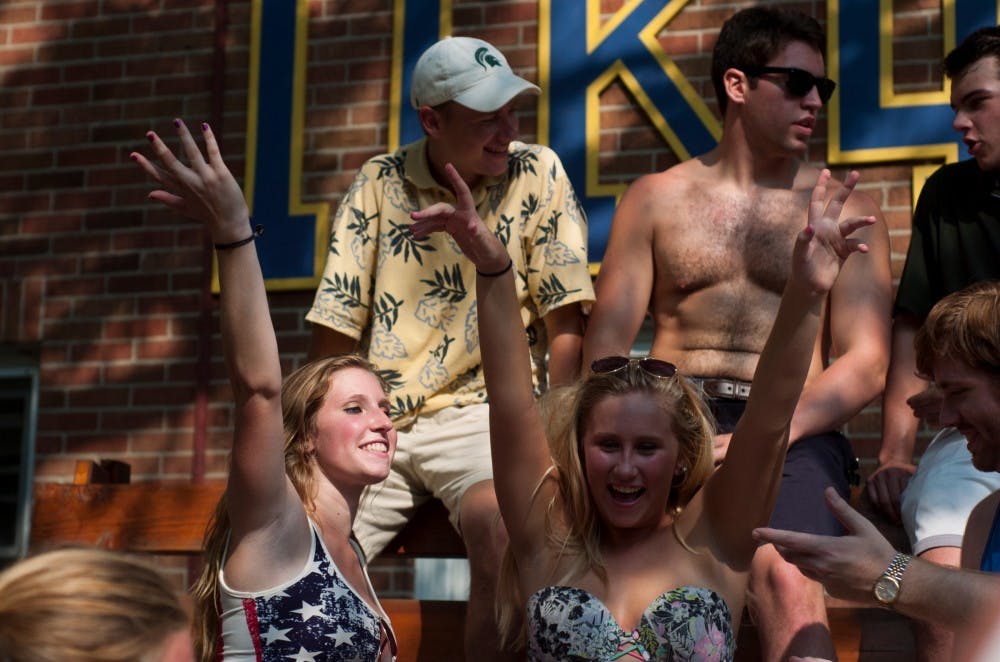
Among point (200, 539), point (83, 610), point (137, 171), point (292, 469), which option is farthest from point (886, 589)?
point (137, 171)

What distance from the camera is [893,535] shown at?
3645mm

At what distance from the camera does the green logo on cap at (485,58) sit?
404cm

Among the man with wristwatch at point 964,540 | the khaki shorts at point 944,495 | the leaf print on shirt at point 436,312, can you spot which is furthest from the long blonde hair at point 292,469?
the khaki shorts at point 944,495

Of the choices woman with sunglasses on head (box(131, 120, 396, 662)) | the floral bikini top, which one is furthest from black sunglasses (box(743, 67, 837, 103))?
the floral bikini top

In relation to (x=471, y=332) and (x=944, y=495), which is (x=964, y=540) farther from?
(x=471, y=332)

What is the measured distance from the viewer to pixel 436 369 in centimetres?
392

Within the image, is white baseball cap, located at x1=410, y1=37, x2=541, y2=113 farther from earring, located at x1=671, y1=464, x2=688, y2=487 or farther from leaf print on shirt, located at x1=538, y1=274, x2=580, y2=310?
earring, located at x1=671, y1=464, x2=688, y2=487

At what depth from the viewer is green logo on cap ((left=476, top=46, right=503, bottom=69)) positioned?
4035 mm

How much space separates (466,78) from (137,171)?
103 inches

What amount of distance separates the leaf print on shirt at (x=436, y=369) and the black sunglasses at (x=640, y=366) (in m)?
0.81

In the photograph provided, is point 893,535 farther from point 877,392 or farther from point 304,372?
point 304,372

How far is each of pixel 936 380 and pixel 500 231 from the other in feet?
4.67

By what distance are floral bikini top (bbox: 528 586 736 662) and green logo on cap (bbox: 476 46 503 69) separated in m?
1.71

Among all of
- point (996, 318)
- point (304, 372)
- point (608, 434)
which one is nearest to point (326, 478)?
point (304, 372)
